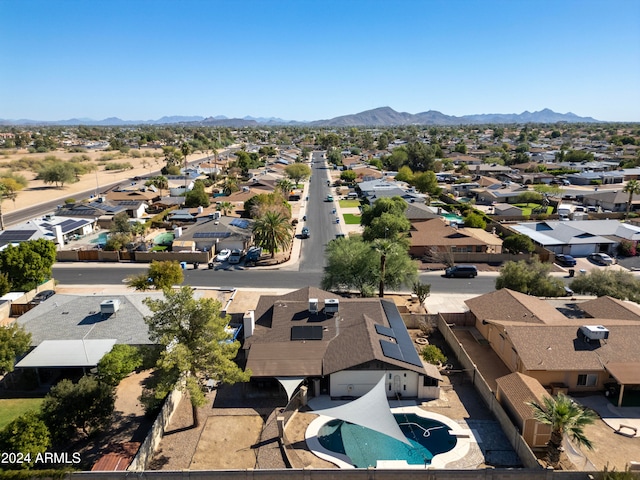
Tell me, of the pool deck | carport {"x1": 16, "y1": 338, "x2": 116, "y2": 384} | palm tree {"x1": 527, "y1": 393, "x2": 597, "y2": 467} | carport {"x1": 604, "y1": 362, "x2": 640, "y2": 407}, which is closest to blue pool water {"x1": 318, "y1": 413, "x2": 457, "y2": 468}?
the pool deck

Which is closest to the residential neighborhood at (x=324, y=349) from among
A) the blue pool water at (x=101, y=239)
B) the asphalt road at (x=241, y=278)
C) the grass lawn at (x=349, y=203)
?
the asphalt road at (x=241, y=278)

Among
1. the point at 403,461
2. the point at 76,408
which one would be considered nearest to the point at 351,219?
the point at 403,461

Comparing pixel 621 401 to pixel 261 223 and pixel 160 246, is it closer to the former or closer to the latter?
pixel 261 223

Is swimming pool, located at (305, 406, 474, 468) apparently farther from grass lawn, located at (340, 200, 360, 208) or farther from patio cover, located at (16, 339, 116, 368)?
grass lawn, located at (340, 200, 360, 208)

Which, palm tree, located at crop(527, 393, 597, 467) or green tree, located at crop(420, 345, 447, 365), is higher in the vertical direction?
palm tree, located at crop(527, 393, 597, 467)

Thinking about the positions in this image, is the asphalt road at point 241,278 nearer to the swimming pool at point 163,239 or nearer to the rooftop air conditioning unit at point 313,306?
the swimming pool at point 163,239

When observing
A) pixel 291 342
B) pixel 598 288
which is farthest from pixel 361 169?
pixel 291 342

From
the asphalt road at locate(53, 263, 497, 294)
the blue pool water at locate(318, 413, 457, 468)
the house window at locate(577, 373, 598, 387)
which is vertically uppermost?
the house window at locate(577, 373, 598, 387)
